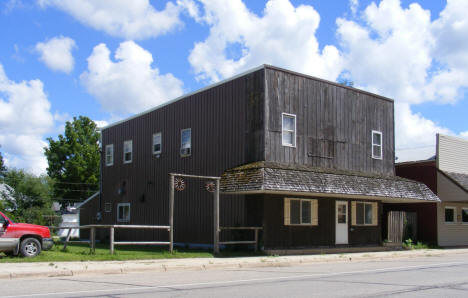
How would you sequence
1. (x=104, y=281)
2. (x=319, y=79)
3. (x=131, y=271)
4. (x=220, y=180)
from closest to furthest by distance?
1. (x=104, y=281)
2. (x=131, y=271)
3. (x=220, y=180)
4. (x=319, y=79)

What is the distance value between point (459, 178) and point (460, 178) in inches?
4.7

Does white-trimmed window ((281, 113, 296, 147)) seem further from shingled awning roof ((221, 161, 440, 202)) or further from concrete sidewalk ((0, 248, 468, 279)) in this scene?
concrete sidewalk ((0, 248, 468, 279))

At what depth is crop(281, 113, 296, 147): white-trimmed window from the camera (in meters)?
22.2

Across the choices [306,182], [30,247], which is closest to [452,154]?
[306,182]

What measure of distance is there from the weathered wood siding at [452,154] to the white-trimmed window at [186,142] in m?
14.3

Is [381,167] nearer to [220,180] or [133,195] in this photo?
[220,180]

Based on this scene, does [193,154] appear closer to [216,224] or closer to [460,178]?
[216,224]

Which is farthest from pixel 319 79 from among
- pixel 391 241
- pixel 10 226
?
pixel 10 226

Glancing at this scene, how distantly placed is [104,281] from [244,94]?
1207 centimetres

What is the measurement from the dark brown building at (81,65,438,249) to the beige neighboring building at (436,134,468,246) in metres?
3.29

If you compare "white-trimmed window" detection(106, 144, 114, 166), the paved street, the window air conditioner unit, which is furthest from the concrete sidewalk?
"white-trimmed window" detection(106, 144, 114, 166)

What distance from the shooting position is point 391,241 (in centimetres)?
2638

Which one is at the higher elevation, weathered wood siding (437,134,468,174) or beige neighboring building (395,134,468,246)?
weathered wood siding (437,134,468,174)

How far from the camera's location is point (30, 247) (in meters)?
16.6
